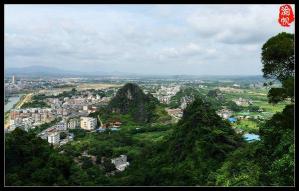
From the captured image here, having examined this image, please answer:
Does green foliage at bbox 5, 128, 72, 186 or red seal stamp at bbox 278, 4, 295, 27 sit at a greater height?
red seal stamp at bbox 278, 4, 295, 27

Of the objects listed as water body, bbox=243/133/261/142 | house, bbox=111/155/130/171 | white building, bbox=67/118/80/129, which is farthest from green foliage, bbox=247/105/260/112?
house, bbox=111/155/130/171

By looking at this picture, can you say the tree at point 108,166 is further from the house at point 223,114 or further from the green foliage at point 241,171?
the house at point 223,114

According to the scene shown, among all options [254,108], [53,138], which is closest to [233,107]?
[254,108]

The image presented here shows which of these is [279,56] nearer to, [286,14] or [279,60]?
[279,60]

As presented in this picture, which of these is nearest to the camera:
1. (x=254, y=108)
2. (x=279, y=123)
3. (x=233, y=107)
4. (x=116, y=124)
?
(x=279, y=123)

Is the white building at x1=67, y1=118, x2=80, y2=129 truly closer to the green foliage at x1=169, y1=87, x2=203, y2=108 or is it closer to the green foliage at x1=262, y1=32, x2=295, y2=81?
the green foliage at x1=169, y1=87, x2=203, y2=108
